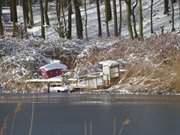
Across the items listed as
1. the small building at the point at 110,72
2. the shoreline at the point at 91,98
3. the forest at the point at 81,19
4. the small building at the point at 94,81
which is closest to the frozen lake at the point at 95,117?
the shoreline at the point at 91,98

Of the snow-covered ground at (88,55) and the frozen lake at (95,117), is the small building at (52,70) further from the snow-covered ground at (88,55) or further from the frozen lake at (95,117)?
the frozen lake at (95,117)

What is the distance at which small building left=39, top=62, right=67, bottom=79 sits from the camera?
31.7 metres

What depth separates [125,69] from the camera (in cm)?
2969

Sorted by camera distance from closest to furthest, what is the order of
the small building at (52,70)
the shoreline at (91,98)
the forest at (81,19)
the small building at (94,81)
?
the shoreline at (91,98), the small building at (94,81), the small building at (52,70), the forest at (81,19)

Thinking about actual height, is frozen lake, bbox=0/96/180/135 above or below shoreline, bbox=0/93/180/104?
below

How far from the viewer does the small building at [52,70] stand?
104 feet

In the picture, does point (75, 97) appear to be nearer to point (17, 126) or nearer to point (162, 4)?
point (17, 126)

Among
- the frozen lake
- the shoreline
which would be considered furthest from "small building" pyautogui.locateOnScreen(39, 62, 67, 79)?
the frozen lake

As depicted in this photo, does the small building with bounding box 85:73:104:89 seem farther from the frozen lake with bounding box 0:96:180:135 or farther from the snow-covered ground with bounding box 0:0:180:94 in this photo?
the frozen lake with bounding box 0:96:180:135

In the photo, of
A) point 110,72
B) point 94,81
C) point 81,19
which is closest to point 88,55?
point 94,81

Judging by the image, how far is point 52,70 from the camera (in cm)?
3203

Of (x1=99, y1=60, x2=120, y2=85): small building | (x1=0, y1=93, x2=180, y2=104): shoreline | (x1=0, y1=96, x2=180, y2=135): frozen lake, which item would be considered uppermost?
(x1=99, y1=60, x2=120, y2=85): small building

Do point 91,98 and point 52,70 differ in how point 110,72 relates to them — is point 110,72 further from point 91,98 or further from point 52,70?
point 91,98

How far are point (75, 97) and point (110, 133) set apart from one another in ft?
33.9
